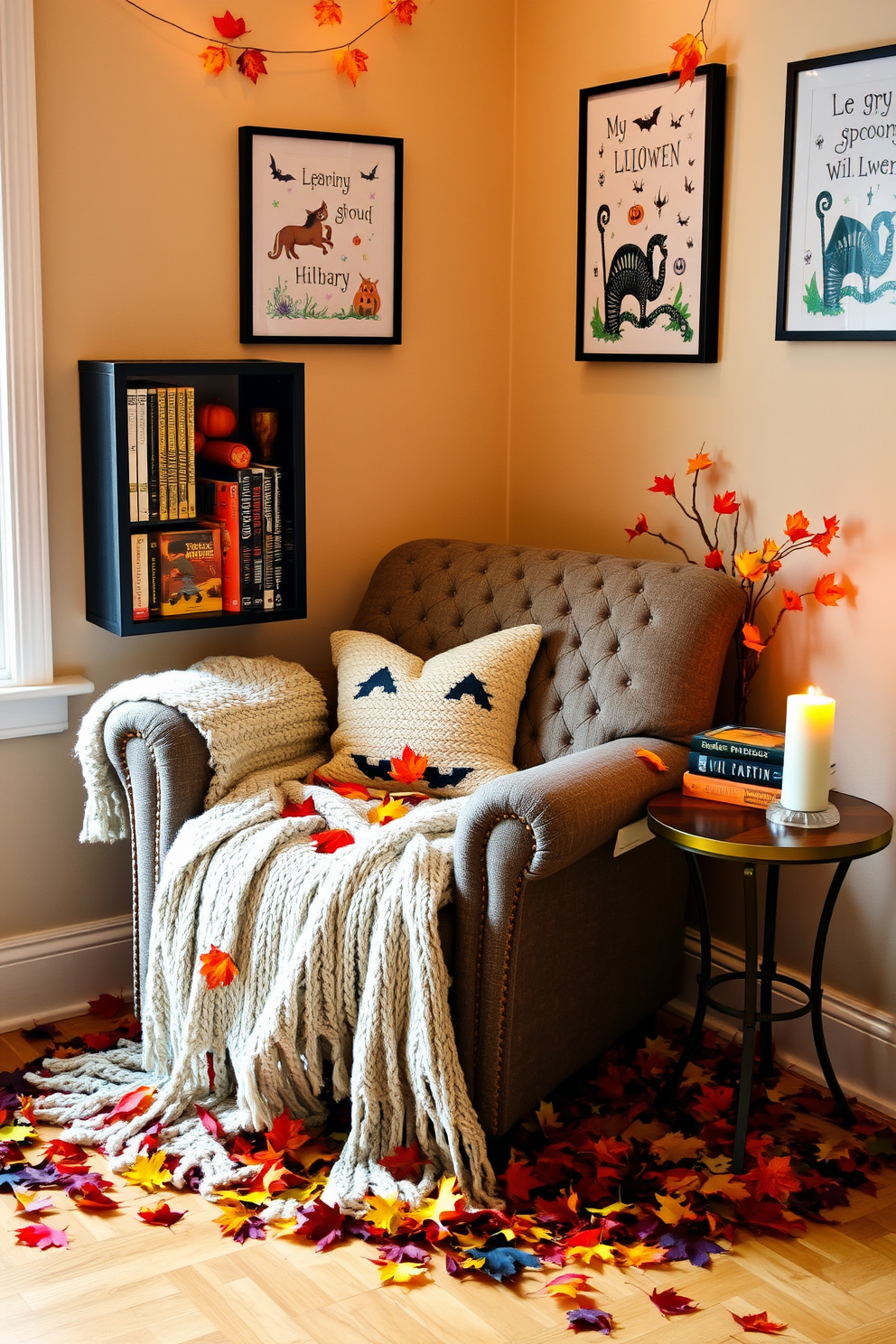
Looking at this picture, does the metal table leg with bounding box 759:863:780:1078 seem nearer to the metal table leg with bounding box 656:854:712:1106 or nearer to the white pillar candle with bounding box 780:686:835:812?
the metal table leg with bounding box 656:854:712:1106

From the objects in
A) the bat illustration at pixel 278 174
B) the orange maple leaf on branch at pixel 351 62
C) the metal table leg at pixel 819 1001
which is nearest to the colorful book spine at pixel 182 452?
the bat illustration at pixel 278 174

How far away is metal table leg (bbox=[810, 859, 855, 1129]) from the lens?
2312 mm

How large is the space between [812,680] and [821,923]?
0.49m

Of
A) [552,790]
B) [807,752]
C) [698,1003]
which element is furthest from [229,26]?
[698,1003]

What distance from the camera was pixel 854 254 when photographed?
7.71 ft

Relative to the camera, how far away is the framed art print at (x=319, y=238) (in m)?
2.79

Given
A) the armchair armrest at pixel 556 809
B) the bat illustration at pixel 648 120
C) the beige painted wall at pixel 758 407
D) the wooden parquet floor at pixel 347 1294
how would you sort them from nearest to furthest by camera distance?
the wooden parquet floor at pixel 347 1294
the armchair armrest at pixel 556 809
the beige painted wall at pixel 758 407
the bat illustration at pixel 648 120

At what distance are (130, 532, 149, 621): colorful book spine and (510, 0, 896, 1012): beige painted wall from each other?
42.0 inches

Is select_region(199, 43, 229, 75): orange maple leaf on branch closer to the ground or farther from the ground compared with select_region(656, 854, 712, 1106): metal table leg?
farther from the ground

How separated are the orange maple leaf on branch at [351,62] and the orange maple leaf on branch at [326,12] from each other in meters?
0.07

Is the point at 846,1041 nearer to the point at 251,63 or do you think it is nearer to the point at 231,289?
the point at 231,289

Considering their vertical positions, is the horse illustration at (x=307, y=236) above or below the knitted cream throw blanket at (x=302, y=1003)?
above

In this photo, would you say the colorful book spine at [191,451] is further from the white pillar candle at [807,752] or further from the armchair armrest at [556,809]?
the white pillar candle at [807,752]

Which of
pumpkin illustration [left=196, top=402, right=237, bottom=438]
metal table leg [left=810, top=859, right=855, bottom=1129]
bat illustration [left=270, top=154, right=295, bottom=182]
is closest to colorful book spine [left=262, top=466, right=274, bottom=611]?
pumpkin illustration [left=196, top=402, right=237, bottom=438]
